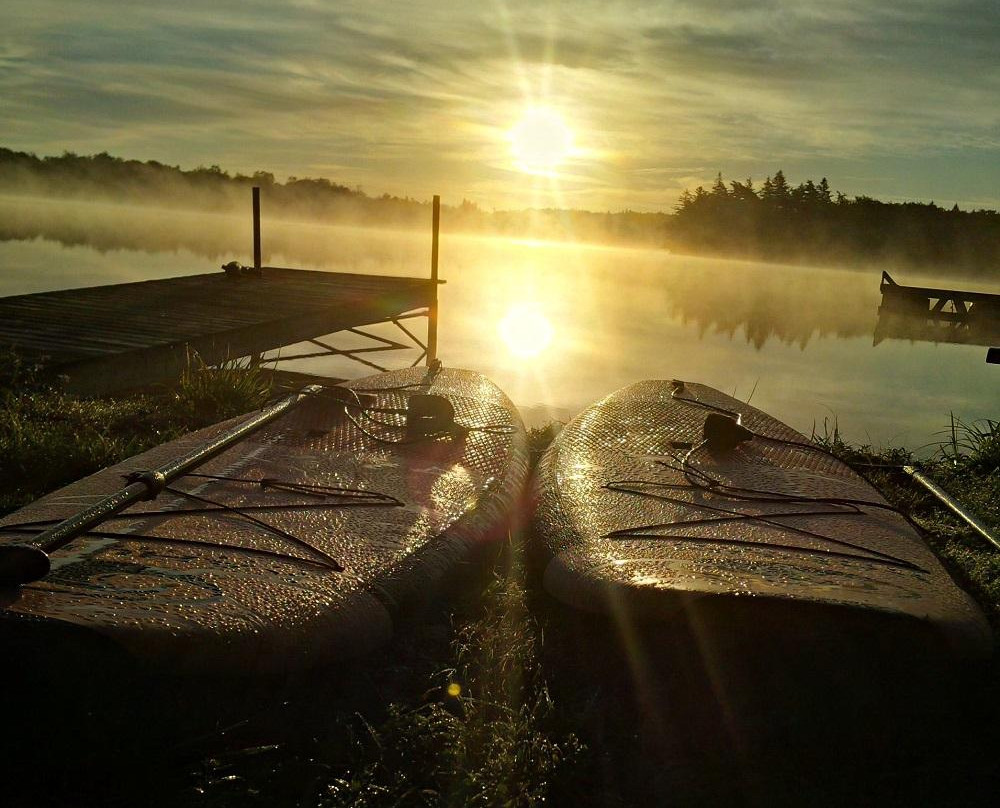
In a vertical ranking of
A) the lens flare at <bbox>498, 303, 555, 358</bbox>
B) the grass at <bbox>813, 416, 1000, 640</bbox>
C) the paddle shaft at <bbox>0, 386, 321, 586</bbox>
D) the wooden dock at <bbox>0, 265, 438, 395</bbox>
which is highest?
the wooden dock at <bbox>0, 265, 438, 395</bbox>

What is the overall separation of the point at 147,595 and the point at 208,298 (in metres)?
8.97

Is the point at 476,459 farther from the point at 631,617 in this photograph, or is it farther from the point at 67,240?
the point at 67,240

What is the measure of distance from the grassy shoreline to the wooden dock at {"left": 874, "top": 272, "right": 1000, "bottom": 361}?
26349 mm

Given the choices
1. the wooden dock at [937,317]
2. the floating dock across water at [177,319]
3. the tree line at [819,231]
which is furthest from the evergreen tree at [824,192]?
the floating dock across water at [177,319]

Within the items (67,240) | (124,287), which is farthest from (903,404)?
(67,240)

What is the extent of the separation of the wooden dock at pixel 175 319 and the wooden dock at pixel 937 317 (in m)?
21.0

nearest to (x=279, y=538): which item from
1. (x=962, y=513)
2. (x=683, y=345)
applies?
(x=962, y=513)

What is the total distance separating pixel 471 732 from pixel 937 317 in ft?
104

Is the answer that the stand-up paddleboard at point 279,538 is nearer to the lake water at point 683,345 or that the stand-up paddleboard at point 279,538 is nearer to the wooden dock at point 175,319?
the wooden dock at point 175,319

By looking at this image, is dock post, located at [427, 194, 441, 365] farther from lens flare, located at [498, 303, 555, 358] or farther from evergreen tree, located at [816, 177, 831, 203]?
evergreen tree, located at [816, 177, 831, 203]

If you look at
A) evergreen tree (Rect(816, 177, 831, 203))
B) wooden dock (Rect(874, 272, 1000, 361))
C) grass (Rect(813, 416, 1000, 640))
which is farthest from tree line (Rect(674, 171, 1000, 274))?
grass (Rect(813, 416, 1000, 640))

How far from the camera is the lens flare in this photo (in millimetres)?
21781

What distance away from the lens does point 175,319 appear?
29.6ft

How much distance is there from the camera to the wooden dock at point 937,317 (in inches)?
1084
